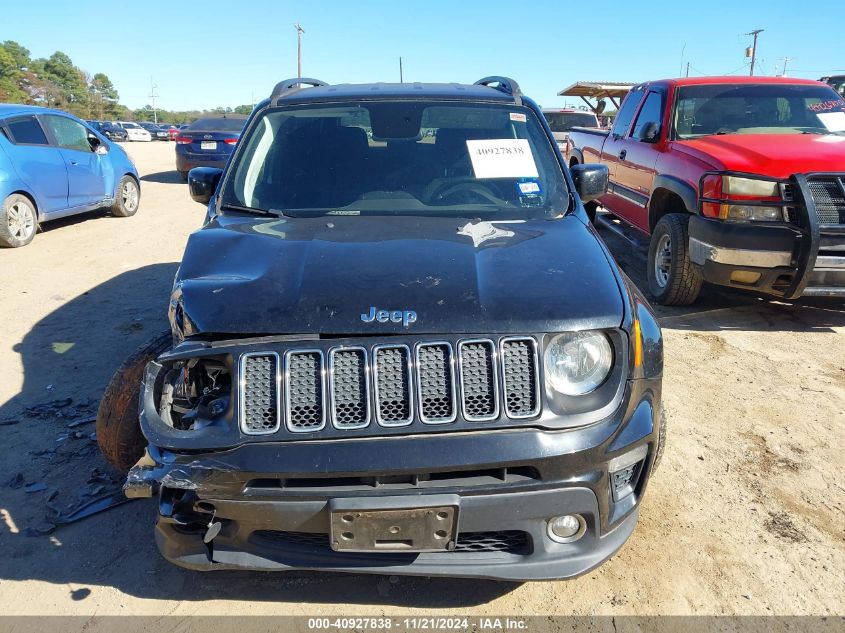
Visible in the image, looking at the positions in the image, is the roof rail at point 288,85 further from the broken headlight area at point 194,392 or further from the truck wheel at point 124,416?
the broken headlight area at point 194,392

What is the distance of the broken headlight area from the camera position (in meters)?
2.17

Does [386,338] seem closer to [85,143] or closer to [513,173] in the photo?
[513,173]

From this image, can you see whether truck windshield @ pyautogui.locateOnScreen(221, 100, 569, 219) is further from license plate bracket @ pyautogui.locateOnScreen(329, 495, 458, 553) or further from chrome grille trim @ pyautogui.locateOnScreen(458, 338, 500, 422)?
license plate bracket @ pyautogui.locateOnScreen(329, 495, 458, 553)

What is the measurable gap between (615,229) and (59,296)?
697 cm

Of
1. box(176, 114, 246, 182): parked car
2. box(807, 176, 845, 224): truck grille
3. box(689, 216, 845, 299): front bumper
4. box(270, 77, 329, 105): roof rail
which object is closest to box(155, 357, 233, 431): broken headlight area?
box(270, 77, 329, 105): roof rail

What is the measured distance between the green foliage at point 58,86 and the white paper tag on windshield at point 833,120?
6626 cm

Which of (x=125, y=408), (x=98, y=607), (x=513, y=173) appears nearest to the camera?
(x=98, y=607)

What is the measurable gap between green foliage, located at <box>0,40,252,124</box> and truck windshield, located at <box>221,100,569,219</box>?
222 feet

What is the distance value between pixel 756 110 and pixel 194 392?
19.6 feet

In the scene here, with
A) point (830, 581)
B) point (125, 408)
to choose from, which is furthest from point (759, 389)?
point (125, 408)

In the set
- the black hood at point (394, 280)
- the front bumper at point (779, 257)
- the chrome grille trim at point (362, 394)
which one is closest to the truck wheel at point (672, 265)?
the front bumper at point (779, 257)

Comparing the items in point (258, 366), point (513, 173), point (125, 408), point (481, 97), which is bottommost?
point (125, 408)

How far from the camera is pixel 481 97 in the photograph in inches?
143

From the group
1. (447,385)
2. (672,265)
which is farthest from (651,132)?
(447,385)
